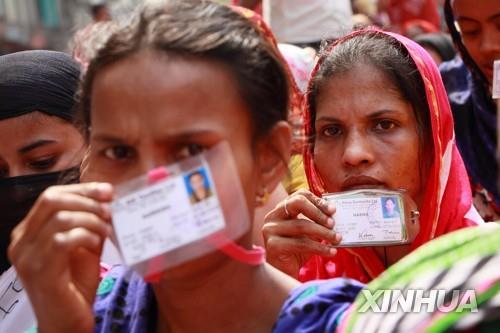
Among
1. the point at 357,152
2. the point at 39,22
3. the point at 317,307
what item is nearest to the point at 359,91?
the point at 357,152

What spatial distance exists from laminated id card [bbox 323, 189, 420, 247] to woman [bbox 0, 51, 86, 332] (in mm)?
769

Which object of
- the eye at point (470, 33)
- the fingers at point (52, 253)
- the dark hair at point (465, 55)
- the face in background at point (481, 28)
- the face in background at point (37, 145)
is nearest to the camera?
the fingers at point (52, 253)

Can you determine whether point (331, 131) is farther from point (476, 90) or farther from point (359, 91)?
point (476, 90)

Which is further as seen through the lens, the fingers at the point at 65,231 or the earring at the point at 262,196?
the earring at the point at 262,196

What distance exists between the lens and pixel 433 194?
241cm

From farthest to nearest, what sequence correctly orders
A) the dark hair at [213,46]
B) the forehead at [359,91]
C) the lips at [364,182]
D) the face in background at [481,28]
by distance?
1. the face in background at [481,28]
2. the forehead at [359,91]
3. the lips at [364,182]
4. the dark hair at [213,46]

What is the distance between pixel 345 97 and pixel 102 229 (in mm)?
1180

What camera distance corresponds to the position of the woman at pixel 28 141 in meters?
2.50

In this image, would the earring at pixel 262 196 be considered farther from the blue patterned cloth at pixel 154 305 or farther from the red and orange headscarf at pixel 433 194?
the red and orange headscarf at pixel 433 194

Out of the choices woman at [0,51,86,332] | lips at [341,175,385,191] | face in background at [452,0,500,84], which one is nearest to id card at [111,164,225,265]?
lips at [341,175,385,191]

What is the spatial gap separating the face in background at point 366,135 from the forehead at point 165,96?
0.81 meters

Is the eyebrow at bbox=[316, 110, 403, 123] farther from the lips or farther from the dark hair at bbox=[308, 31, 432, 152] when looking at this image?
the lips

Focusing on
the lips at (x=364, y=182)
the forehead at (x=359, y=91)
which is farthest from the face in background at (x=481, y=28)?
the lips at (x=364, y=182)

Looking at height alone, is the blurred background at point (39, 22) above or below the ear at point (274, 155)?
below
